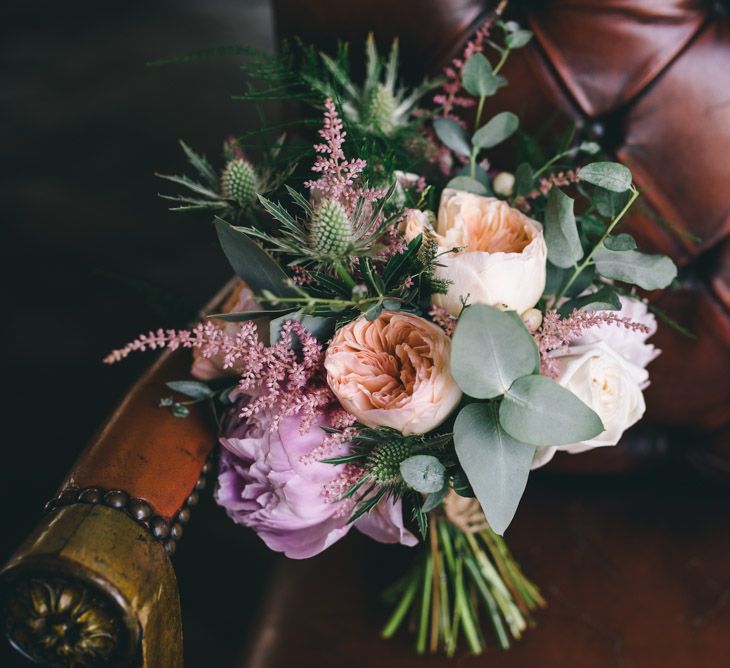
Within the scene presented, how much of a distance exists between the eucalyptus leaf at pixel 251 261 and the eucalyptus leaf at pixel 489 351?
0.46 feet

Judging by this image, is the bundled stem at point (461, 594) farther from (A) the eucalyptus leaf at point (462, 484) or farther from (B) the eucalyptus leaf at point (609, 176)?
(B) the eucalyptus leaf at point (609, 176)

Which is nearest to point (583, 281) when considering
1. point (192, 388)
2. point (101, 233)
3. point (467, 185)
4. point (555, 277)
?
point (555, 277)

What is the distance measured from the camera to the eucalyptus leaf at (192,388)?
0.61 metres

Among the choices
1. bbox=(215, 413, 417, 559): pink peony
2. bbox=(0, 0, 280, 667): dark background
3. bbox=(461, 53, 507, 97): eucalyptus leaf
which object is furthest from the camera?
bbox=(0, 0, 280, 667): dark background

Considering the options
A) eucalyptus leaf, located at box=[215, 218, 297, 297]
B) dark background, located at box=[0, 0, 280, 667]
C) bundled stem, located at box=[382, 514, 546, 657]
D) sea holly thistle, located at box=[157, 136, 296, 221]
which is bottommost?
bundled stem, located at box=[382, 514, 546, 657]

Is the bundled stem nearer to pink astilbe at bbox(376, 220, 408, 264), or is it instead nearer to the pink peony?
the pink peony

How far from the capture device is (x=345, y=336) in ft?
1.58

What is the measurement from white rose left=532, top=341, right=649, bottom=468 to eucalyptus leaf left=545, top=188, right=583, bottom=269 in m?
0.07

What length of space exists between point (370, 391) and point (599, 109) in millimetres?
461

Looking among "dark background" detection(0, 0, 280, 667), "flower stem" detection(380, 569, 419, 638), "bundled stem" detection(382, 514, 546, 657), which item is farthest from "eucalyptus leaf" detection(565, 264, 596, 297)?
"dark background" detection(0, 0, 280, 667)

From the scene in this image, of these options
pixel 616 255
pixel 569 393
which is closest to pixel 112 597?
pixel 569 393

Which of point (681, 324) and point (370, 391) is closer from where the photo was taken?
point (370, 391)

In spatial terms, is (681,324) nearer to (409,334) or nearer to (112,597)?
(409,334)

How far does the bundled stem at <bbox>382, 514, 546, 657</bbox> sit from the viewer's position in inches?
30.1
